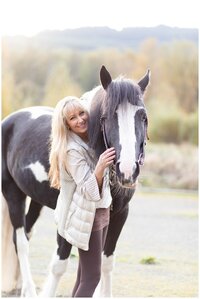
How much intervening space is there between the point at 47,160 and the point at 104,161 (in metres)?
1.26

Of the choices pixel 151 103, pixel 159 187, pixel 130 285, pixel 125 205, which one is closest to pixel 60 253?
pixel 125 205

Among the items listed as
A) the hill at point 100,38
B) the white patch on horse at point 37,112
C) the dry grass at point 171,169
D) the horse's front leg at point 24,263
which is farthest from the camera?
the hill at point 100,38

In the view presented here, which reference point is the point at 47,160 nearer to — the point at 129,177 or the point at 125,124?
the point at 125,124

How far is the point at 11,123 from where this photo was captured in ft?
16.8

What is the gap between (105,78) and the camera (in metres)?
3.47

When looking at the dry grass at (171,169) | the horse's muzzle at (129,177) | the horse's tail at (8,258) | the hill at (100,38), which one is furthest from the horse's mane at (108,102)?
the hill at (100,38)

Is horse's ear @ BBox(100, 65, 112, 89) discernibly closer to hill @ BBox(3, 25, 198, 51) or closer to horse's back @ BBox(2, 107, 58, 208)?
horse's back @ BBox(2, 107, 58, 208)

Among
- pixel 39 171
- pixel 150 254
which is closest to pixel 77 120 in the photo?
pixel 39 171

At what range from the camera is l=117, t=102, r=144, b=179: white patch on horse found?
10.3 ft

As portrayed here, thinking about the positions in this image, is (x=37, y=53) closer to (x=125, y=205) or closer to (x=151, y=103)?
(x=151, y=103)

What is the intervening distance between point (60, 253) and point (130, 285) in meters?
1.58

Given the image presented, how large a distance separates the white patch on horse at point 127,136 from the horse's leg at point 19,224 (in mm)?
1888

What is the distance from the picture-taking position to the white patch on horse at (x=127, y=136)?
10.3 feet

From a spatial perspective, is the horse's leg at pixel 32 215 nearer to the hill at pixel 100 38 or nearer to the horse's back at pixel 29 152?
the horse's back at pixel 29 152
